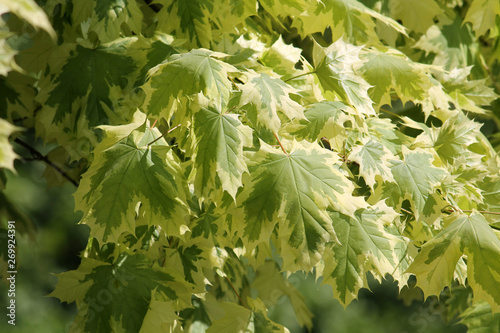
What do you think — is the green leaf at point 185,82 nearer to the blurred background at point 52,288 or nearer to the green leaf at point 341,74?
the green leaf at point 341,74

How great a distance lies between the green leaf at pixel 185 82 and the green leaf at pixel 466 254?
2.26ft

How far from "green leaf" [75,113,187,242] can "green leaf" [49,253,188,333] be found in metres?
0.28

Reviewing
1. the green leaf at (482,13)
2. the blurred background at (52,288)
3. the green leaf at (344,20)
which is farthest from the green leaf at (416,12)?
the blurred background at (52,288)

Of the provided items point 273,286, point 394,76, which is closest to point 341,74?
point 394,76

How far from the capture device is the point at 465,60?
244 centimetres

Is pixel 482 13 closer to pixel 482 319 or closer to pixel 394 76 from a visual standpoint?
pixel 394 76

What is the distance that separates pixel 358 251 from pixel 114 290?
2.52 ft

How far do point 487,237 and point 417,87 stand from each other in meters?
0.63

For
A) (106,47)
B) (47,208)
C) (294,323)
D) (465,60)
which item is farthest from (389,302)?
(106,47)

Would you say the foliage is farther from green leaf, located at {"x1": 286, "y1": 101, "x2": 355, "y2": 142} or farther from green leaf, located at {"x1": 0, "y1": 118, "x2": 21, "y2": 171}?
green leaf, located at {"x1": 0, "y1": 118, "x2": 21, "y2": 171}

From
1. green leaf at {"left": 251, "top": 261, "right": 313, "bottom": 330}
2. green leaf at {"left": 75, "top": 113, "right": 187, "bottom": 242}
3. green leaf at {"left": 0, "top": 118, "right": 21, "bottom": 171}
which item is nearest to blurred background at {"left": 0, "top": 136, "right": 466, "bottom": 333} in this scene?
green leaf at {"left": 251, "top": 261, "right": 313, "bottom": 330}

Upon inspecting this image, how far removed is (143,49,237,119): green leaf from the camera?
1.29m

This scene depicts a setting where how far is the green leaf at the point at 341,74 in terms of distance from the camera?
4.93ft

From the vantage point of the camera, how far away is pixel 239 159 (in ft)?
3.98
